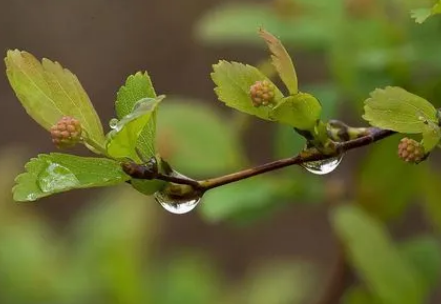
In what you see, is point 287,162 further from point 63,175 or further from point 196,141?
point 196,141

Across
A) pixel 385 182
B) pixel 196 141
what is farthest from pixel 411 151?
pixel 196 141

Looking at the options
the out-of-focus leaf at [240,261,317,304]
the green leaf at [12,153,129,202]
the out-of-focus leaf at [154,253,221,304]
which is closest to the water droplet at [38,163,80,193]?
the green leaf at [12,153,129,202]

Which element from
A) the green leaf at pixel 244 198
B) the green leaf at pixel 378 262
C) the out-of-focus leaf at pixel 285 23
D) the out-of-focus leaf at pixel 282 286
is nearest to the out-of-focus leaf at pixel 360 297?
the green leaf at pixel 378 262

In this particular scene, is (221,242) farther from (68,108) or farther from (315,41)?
(68,108)

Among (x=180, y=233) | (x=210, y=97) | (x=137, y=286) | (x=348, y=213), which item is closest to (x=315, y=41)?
(x=348, y=213)

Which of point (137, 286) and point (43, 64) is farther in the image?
point (137, 286)

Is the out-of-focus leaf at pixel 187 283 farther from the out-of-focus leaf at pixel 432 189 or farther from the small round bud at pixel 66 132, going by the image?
the small round bud at pixel 66 132
